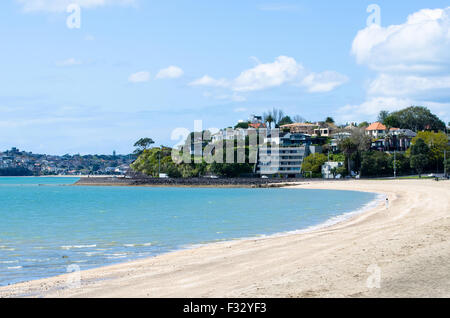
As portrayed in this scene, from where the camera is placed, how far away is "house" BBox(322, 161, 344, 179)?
13562 cm

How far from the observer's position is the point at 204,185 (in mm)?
137375

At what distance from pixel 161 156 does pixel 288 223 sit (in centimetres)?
15021

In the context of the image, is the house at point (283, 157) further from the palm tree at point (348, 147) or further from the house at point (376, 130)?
the house at point (376, 130)

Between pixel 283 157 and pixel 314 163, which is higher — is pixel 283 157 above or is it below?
above

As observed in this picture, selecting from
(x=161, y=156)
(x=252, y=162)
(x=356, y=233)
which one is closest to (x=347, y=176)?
(x=252, y=162)

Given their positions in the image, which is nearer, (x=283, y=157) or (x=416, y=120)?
(x=283, y=157)

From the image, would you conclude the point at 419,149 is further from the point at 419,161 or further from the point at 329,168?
the point at 329,168

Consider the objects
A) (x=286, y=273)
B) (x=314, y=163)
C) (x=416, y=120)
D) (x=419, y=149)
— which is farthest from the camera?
(x=416, y=120)

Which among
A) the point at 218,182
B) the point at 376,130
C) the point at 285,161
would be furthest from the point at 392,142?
the point at 218,182

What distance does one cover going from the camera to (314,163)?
140375 mm

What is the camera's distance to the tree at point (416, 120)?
598ft

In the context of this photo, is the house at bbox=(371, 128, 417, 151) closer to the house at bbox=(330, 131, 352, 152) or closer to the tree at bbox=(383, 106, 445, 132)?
the house at bbox=(330, 131, 352, 152)

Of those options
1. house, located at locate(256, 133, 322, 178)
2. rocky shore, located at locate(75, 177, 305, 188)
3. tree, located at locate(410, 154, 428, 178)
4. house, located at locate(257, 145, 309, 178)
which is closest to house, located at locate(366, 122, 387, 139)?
house, located at locate(256, 133, 322, 178)

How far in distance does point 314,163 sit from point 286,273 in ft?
423
